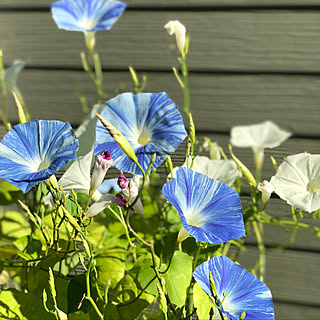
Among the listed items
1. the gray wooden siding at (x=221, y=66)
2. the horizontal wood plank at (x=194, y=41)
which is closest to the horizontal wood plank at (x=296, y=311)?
the gray wooden siding at (x=221, y=66)

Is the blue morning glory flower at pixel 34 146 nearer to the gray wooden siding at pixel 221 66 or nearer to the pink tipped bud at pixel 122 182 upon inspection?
the pink tipped bud at pixel 122 182

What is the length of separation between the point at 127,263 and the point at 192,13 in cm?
62

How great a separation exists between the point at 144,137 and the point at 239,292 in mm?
179

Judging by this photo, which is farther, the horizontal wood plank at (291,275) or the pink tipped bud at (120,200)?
the horizontal wood plank at (291,275)

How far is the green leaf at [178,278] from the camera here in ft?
1.34

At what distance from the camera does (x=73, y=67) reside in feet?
3.32

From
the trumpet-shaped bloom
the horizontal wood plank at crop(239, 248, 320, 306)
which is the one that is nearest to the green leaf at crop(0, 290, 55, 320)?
the trumpet-shaped bloom

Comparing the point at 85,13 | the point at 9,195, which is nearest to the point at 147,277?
the point at 9,195

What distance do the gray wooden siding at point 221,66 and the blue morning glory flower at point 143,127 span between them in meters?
0.43

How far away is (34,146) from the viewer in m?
0.39

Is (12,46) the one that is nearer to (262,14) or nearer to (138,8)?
(138,8)

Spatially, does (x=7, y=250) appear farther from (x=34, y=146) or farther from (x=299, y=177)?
(x=299, y=177)

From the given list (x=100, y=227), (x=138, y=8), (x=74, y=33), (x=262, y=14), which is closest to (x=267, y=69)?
(x=262, y=14)

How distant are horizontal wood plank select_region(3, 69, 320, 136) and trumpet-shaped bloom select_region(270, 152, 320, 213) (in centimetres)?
47
